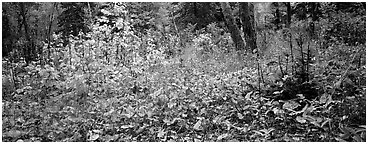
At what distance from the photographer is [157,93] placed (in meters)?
4.59

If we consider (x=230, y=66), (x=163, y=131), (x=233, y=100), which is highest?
(x=230, y=66)

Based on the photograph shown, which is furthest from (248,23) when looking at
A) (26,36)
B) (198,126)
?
(26,36)

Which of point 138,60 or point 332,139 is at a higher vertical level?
point 138,60

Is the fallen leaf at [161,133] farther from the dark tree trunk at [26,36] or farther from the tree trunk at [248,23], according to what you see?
the dark tree trunk at [26,36]

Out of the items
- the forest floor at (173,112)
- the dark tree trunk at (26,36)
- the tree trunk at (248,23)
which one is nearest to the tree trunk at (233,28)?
the tree trunk at (248,23)

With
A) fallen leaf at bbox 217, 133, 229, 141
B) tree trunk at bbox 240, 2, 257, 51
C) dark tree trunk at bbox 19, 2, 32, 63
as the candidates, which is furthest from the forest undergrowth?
tree trunk at bbox 240, 2, 257, 51

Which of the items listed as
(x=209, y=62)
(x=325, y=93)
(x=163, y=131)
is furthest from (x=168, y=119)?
(x=209, y=62)

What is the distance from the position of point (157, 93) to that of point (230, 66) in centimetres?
218

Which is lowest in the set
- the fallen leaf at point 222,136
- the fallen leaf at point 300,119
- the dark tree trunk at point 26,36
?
the fallen leaf at point 222,136

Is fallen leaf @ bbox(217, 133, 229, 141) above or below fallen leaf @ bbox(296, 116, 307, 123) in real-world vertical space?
below

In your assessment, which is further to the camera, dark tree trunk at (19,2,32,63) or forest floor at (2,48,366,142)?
dark tree trunk at (19,2,32,63)

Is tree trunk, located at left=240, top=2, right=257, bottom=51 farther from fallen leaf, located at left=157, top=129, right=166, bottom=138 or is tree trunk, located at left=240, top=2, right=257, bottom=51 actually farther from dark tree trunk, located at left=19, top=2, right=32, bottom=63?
dark tree trunk, located at left=19, top=2, right=32, bottom=63

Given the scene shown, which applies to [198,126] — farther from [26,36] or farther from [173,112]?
[26,36]

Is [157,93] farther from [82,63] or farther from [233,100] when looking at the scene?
[82,63]
